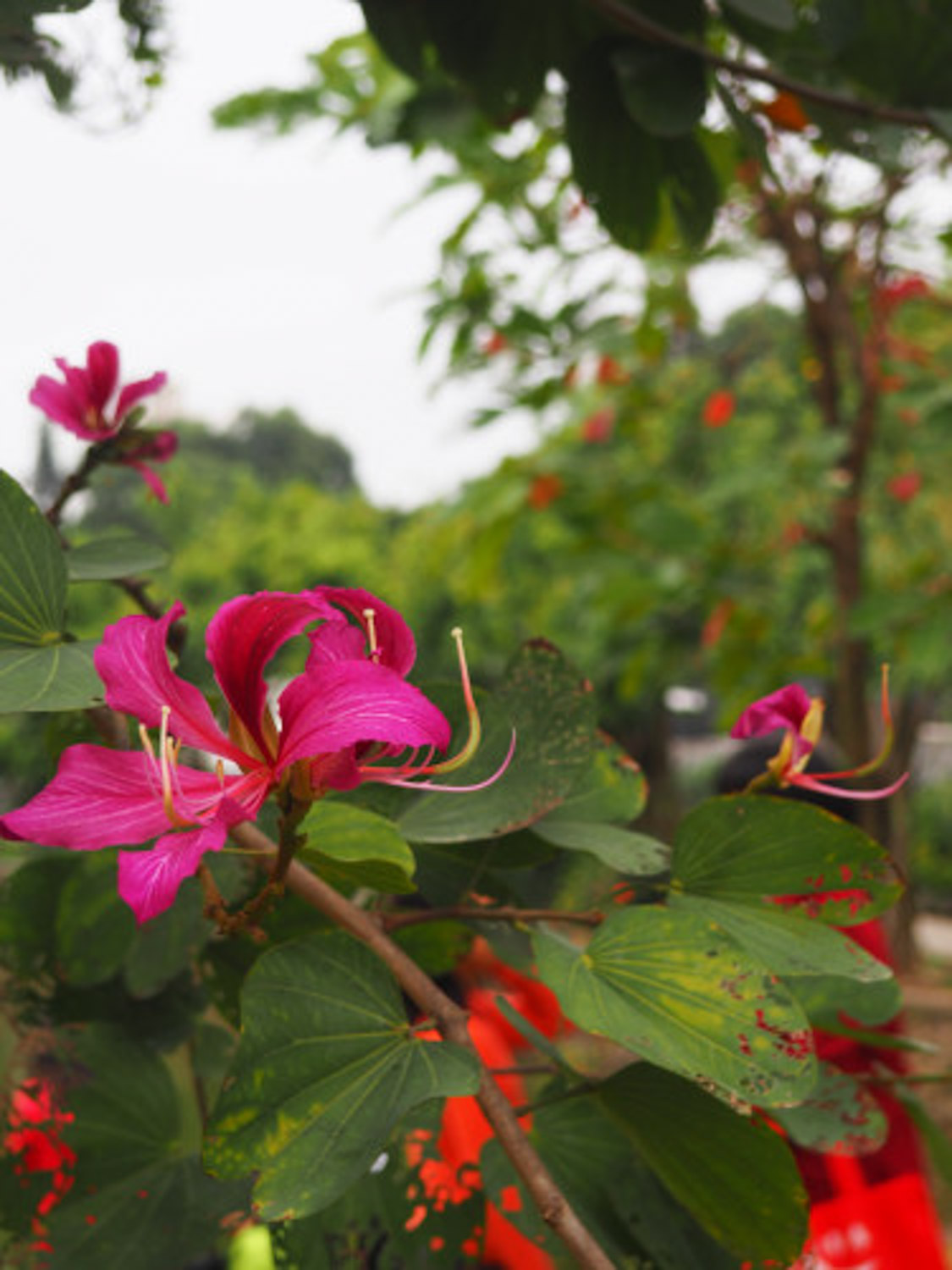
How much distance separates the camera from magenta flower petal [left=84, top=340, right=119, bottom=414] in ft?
1.52

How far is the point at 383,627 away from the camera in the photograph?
0.32 meters

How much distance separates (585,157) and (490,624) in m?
7.89

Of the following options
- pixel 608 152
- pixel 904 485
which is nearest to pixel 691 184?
pixel 608 152

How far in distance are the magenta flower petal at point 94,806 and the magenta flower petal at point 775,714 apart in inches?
8.0

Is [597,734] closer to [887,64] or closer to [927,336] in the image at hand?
[887,64]

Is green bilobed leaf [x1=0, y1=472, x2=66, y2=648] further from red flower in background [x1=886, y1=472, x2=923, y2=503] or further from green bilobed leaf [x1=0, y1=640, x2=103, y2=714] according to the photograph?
red flower in background [x1=886, y1=472, x2=923, y2=503]

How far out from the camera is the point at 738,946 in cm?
36

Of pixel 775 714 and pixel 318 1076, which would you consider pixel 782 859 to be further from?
pixel 318 1076

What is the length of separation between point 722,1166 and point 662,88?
18.8 inches

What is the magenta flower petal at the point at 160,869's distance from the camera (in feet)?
0.88

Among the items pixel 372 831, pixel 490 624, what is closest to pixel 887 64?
pixel 372 831

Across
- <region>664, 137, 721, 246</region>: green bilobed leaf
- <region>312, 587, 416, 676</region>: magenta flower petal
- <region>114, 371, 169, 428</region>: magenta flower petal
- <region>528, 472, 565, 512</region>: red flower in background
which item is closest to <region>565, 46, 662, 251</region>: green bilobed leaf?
<region>664, 137, 721, 246</region>: green bilobed leaf

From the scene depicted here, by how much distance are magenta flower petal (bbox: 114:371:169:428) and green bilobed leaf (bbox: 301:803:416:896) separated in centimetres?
22

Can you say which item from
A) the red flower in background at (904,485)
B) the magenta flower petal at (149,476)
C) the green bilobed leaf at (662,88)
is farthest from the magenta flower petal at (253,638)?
the red flower in background at (904,485)
